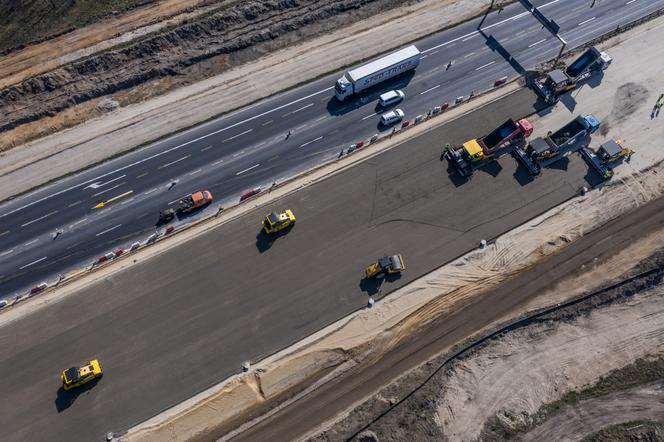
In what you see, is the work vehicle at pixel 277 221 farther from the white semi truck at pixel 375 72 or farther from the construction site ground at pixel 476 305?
the white semi truck at pixel 375 72

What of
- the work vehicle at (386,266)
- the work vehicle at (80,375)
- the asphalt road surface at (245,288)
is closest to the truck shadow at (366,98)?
the asphalt road surface at (245,288)

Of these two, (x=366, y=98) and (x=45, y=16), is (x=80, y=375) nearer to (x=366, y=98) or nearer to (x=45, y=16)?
(x=366, y=98)

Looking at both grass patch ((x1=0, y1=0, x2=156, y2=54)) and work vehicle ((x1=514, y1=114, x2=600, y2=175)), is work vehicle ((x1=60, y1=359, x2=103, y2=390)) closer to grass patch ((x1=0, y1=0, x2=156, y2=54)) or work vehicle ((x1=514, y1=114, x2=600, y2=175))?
grass patch ((x1=0, y1=0, x2=156, y2=54))

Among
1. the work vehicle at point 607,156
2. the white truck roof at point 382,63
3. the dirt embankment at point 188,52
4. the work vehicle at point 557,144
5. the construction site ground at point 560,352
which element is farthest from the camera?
the dirt embankment at point 188,52

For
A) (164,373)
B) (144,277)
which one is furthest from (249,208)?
(164,373)

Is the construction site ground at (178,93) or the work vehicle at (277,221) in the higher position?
the construction site ground at (178,93)

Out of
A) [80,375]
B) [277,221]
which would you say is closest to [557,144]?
[277,221]
